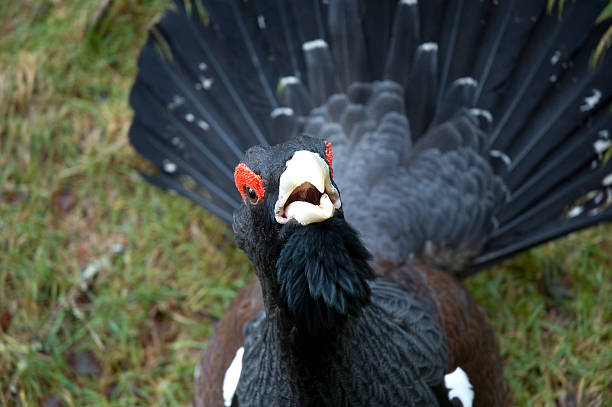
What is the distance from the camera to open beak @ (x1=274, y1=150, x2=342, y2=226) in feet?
8.13

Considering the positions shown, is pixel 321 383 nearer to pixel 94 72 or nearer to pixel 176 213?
pixel 176 213

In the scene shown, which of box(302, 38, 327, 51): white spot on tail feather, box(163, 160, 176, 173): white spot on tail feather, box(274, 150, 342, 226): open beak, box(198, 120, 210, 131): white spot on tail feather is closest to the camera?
box(274, 150, 342, 226): open beak

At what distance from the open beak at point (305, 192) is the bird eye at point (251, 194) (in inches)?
6.6

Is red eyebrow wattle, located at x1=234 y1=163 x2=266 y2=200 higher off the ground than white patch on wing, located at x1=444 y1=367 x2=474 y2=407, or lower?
higher

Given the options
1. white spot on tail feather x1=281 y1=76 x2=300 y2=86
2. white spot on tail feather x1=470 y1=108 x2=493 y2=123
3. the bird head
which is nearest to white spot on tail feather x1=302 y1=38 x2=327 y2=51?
white spot on tail feather x1=281 y1=76 x2=300 y2=86

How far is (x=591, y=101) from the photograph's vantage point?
4434mm

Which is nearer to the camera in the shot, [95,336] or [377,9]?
[377,9]

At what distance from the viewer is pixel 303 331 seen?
2.89 metres

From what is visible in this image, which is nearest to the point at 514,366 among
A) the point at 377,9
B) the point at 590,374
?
the point at 590,374

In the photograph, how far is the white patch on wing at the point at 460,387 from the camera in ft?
11.5

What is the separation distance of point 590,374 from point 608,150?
148 cm

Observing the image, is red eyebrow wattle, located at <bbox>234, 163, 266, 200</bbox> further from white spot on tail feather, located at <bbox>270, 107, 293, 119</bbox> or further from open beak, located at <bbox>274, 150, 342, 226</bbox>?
white spot on tail feather, located at <bbox>270, 107, 293, 119</bbox>

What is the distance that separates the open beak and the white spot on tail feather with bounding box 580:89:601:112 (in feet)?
8.30

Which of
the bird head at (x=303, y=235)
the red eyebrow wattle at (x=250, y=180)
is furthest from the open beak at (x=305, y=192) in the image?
the red eyebrow wattle at (x=250, y=180)
